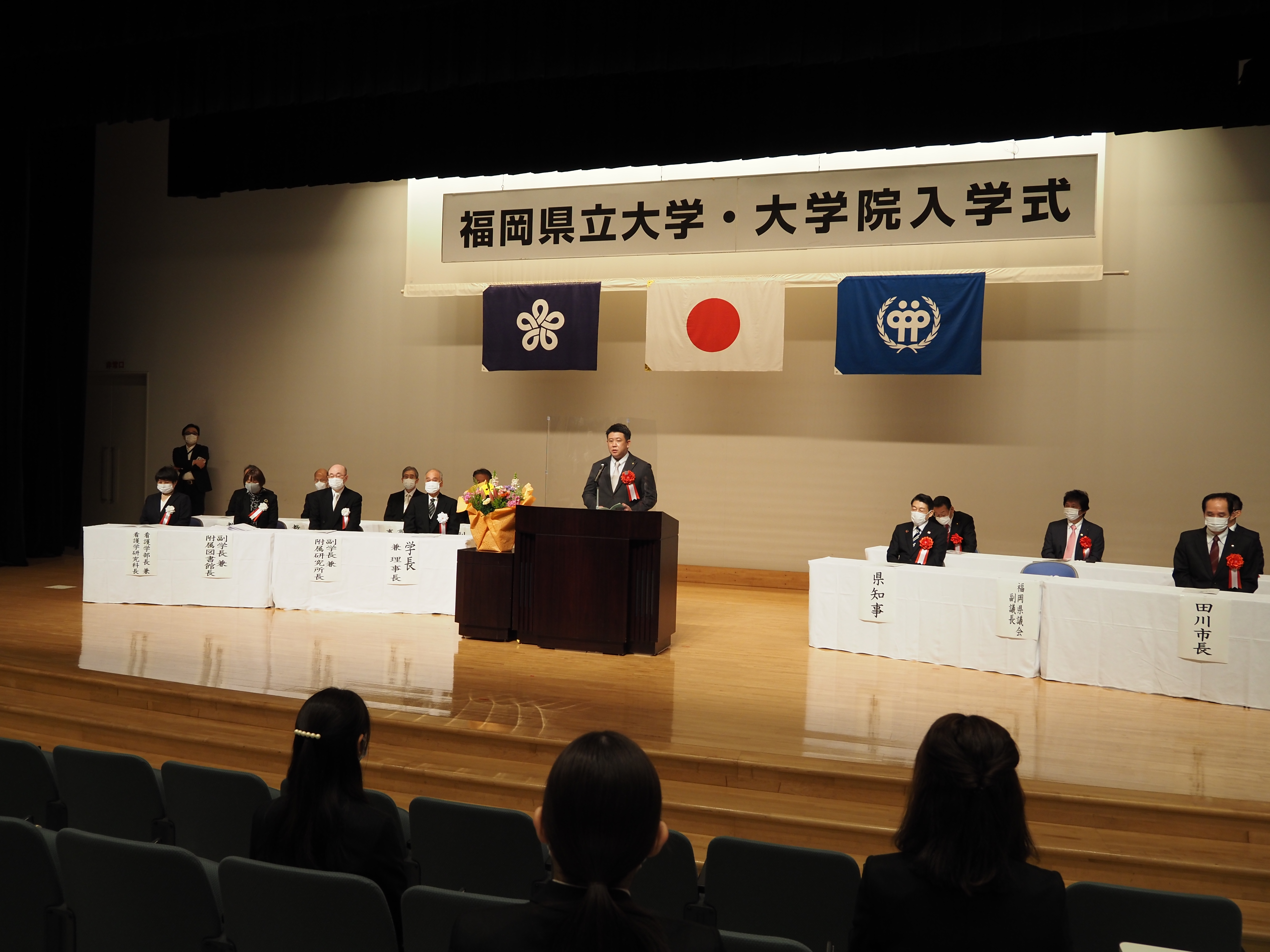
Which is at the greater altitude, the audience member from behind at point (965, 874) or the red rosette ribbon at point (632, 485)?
the red rosette ribbon at point (632, 485)

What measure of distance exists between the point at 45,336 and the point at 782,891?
10761 millimetres

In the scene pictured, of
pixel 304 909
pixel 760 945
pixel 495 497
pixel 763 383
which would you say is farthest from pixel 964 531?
pixel 304 909

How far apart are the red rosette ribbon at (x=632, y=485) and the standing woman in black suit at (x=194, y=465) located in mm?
6574

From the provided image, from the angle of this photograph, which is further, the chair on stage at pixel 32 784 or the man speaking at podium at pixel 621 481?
the man speaking at podium at pixel 621 481

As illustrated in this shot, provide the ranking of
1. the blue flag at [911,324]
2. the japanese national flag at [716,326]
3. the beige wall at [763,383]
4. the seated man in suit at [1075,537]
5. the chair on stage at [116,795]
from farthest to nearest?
the japanese national flag at [716,326]
the beige wall at [763,383]
the blue flag at [911,324]
the seated man in suit at [1075,537]
the chair on stage at [116,795]

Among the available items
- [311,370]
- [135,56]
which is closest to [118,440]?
[311,370]

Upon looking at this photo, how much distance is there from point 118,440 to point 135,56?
6056 mm

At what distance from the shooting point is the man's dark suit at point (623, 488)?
6281mm

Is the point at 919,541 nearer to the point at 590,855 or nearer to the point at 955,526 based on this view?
the point at 955,526

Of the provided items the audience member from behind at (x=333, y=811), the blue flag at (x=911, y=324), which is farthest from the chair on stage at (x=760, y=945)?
the blue flag at (x=911, y=324)

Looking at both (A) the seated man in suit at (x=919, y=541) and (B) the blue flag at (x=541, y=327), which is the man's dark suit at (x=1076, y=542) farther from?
(B) the blue flag at (x=541, y=327)

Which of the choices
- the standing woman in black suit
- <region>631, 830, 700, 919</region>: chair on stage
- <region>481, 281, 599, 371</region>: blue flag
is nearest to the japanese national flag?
<region>481, 281, 599, 371</region>: blue flag

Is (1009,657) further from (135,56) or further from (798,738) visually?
(135,56)

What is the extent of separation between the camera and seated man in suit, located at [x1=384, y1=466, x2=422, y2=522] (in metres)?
8.57
